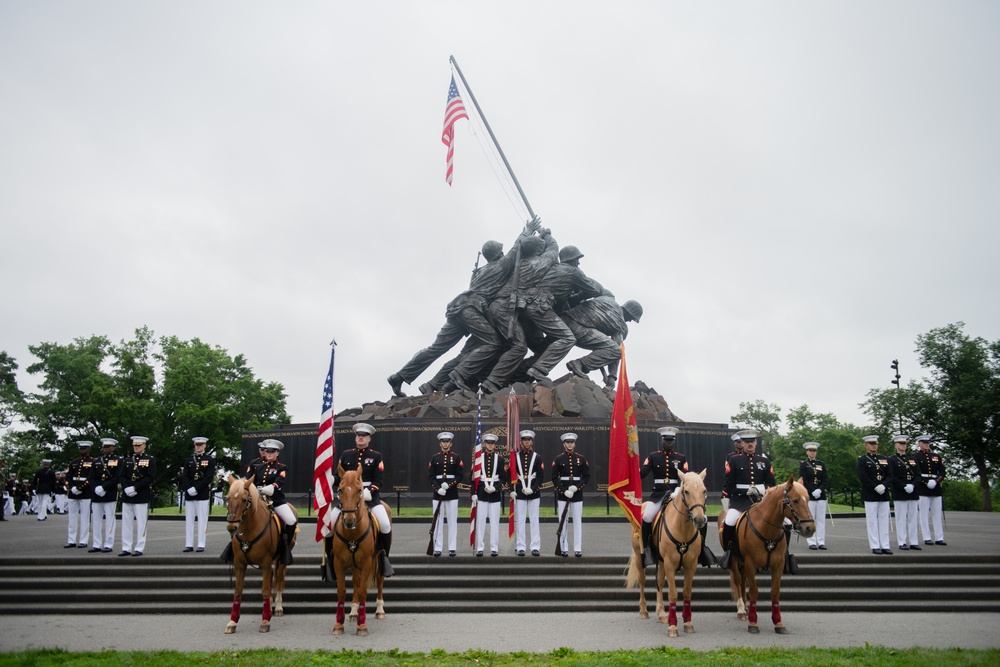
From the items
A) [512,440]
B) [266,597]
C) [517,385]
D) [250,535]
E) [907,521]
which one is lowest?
[266,597]

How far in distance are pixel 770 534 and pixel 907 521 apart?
742 cm

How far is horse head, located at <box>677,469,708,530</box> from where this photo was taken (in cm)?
1032

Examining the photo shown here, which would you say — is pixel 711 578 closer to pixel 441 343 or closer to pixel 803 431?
pixel 441 343

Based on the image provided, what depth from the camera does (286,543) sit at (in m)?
11.9

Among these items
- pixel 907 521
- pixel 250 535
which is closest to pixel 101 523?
pixel 250 535

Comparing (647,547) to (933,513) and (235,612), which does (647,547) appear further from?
(933,513)

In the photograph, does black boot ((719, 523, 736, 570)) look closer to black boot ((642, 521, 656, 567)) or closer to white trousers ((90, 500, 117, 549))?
black boot ((642, 521, 656, 567))

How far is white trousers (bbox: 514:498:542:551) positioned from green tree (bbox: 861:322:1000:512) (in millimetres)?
33471

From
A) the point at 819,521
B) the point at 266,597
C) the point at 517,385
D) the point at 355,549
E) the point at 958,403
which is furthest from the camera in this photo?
the point at 958,403

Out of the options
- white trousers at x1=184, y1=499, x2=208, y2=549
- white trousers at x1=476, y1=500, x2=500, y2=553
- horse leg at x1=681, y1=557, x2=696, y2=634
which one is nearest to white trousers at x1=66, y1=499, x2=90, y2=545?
white trousers at x1=184, y1=499, x2=208, y2=549

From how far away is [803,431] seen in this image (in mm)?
80188

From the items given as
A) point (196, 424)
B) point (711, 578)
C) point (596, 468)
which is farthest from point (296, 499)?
point (196, 424)

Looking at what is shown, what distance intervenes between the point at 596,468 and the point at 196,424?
33.0 metres

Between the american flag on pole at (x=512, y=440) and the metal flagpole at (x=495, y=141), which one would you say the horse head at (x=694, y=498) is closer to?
the american flag on pole at (x=512, y=440)
